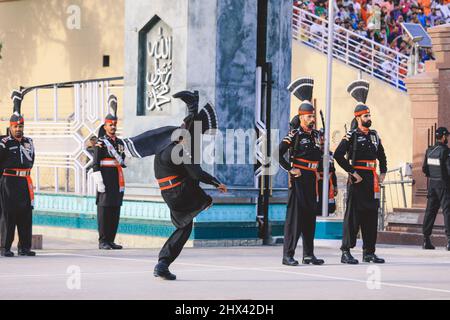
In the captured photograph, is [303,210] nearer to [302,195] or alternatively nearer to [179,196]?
[302,195]

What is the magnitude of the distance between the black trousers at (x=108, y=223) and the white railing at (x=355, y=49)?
1195 centimetres

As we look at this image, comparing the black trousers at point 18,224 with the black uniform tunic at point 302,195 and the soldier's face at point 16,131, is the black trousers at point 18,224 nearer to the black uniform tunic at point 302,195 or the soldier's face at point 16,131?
the soldier's face at point 16,131

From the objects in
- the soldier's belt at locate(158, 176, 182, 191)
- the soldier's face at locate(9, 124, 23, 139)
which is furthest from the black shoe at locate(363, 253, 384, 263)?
the soldier's face at locate(9, 124, 23, 139)

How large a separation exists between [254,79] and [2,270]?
6.69m

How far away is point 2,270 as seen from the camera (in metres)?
15.0

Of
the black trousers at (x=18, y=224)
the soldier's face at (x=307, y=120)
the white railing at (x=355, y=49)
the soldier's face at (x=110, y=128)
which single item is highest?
the white railing at (x=355, y=49)

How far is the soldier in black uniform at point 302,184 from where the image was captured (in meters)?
16.1

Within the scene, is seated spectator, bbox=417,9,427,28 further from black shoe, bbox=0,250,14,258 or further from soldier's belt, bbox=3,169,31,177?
black shoe, bbox=0,250,14,258

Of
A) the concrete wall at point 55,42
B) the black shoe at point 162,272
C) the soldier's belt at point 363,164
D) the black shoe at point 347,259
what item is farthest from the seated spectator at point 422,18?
the black shoe at point 162,272

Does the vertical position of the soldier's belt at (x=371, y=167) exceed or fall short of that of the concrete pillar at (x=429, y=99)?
it falls short
